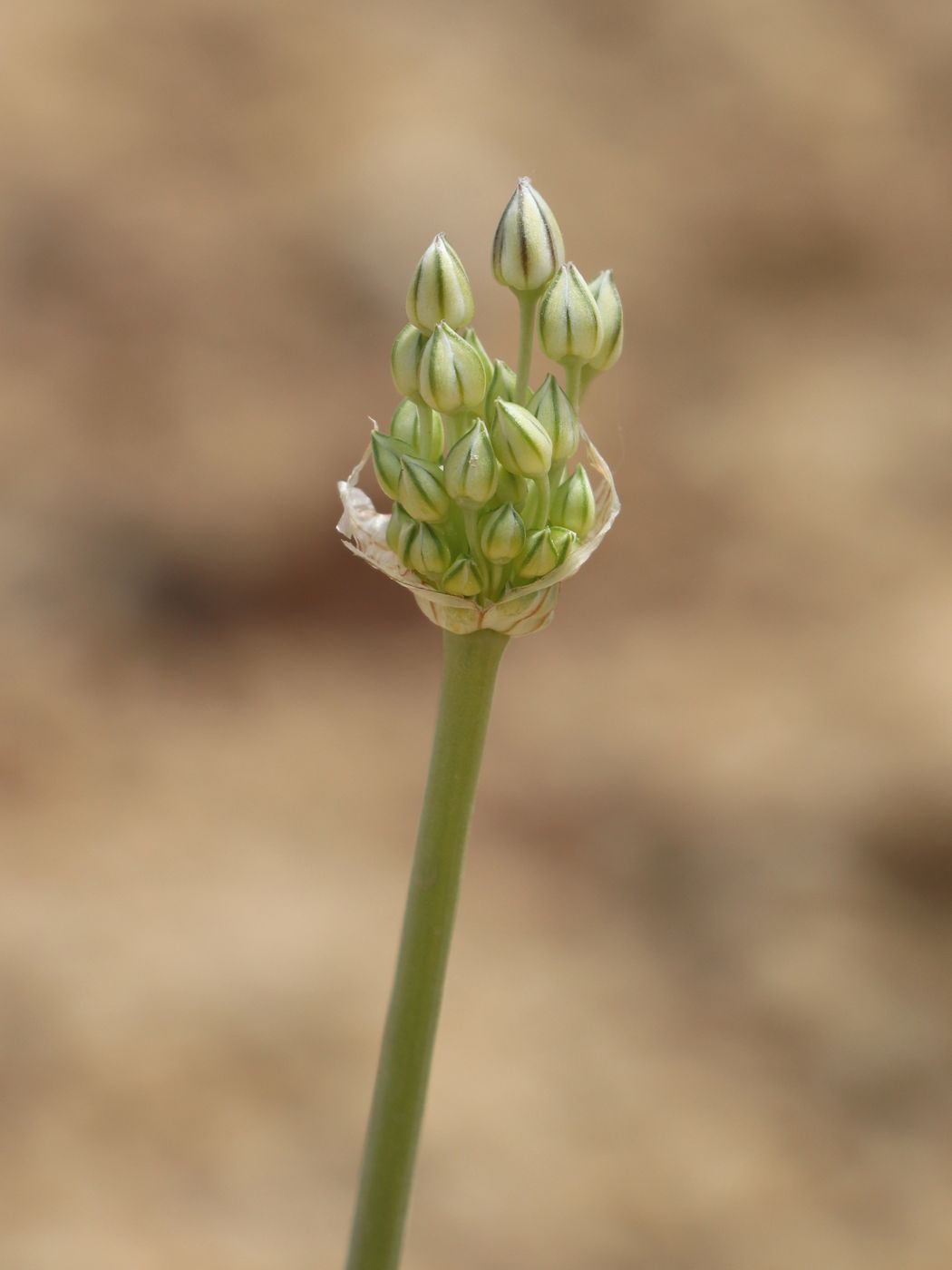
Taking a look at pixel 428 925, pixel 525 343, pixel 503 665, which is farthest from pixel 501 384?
pixel 503 665

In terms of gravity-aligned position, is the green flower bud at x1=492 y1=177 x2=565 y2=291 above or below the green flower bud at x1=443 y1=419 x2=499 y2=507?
above

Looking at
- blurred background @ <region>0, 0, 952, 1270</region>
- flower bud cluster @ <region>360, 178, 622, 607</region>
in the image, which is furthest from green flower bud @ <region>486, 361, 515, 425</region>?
blurred background @ <region>0, 0, 952, 1270</region>

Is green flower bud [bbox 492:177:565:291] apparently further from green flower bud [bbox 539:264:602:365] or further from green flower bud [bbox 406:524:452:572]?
green flower bud [bbox 406:524:452:572]

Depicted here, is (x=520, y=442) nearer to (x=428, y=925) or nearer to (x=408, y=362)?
(x=408, y=362)

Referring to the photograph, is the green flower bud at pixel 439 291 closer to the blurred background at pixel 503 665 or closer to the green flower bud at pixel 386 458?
the green flower bud at pixel 386 458

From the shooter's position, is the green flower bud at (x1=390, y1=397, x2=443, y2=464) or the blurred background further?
the blurred background

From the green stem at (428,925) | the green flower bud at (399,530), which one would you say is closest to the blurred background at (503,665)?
the green stem at (428,925)

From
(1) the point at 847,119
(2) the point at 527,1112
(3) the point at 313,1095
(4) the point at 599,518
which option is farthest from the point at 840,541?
(4) the point at 599,518
